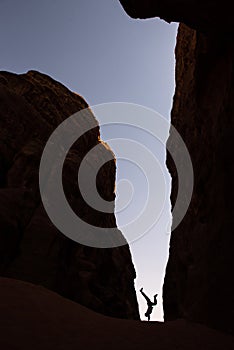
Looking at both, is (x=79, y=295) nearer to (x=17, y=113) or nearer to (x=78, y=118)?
(x=17, y=113)

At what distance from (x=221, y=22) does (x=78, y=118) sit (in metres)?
26.0

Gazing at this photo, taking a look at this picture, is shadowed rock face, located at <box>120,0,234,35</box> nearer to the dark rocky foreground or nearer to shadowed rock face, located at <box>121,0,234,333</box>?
shadowed rock face, located at <box>121,0,234,333</box>

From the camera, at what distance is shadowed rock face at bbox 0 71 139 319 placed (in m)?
19.7

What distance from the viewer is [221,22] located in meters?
8.09

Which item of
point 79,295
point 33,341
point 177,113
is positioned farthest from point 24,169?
point 33,341

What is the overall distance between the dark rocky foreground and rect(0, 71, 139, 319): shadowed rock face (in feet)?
42.1

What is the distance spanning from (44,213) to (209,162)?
15.3 meters

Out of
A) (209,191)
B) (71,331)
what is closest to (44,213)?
(209,191)

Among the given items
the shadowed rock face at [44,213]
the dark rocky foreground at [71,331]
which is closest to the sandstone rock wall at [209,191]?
the dark rocky foreground at [71,331]

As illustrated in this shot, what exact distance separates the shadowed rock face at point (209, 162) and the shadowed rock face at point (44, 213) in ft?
34.1

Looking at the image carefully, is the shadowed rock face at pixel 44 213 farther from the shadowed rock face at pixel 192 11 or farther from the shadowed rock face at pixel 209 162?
the shadowed rock face at pixel 192 11

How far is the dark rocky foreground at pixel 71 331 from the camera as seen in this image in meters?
4.65

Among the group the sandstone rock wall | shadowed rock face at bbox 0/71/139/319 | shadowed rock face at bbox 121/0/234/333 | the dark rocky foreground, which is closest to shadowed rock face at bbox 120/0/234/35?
shadowed rock face at bbox 121/0/234/333

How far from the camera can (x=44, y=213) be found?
22.5 metres
